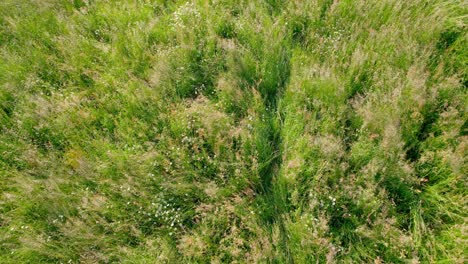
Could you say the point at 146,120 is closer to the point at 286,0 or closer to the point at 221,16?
the point at 221,16

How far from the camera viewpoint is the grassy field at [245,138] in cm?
277

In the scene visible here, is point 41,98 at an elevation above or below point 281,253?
above

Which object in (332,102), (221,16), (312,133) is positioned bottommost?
(312,133)

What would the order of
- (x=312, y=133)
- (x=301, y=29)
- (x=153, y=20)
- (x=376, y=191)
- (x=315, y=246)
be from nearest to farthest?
(x=315, y=246) < (x=376, y=191) < (x=312, y=133) < (x=301, y=29) < (x=153, y=20)

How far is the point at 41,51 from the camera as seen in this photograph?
4309 millimetres

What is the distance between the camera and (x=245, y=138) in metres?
3.19

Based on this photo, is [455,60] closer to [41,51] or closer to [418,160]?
[418,160]

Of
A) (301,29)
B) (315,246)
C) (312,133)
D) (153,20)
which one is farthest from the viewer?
(153,20)

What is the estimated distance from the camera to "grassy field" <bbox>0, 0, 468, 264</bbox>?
9.10 ft

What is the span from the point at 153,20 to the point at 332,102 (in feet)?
8.46

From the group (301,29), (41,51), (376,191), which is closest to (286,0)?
(301,29)

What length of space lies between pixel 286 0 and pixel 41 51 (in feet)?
10.9

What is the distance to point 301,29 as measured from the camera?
3953mm

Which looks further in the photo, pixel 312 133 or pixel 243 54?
pixel 243 54
